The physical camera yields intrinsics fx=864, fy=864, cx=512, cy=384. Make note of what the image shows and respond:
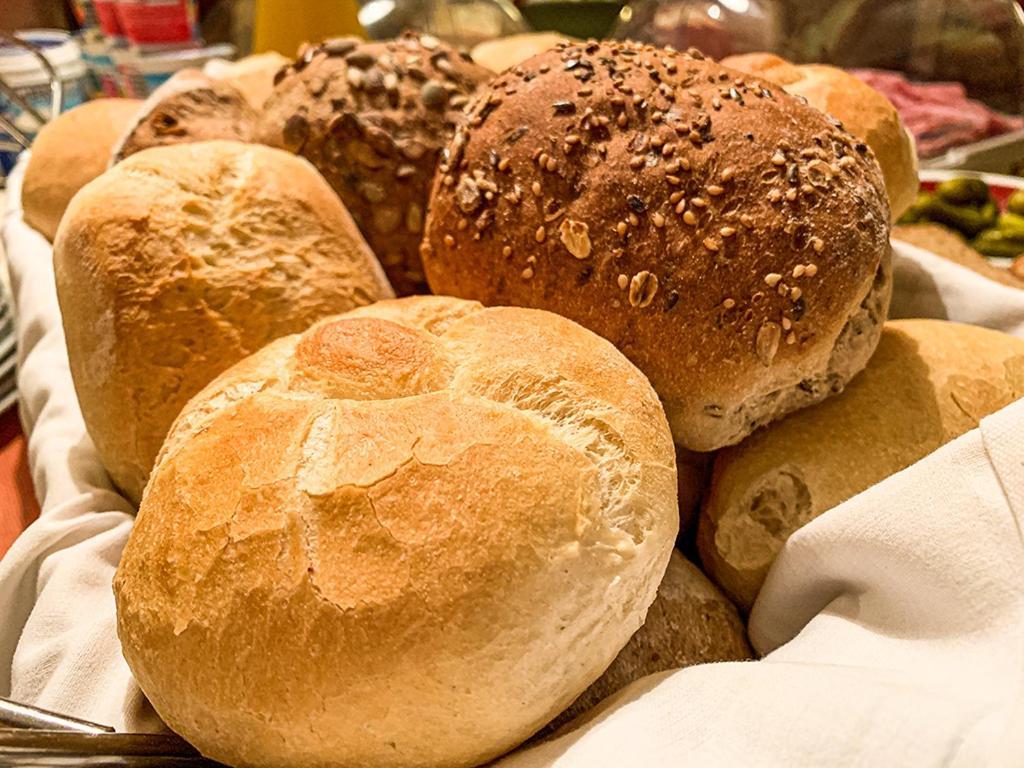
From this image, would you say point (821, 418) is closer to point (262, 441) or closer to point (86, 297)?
point (262, 441)

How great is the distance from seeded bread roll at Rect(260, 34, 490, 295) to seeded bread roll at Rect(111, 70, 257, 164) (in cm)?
11

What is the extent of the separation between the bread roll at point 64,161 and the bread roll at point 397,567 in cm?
104

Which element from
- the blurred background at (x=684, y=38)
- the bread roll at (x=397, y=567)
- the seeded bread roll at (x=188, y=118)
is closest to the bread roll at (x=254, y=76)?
the seeded bread roll at (x=188, y=118)

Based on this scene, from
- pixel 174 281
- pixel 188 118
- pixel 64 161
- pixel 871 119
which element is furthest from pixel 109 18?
pixel 871 119

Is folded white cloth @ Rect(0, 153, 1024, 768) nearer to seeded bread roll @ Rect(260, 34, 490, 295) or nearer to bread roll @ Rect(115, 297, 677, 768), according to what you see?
bread roll @ Rect(115, 297, 677, 768)

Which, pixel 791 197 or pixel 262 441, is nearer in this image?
pixel 262 441

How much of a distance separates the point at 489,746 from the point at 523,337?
1.20 feet

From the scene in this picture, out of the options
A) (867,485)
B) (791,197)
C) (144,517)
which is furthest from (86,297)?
(867,485)

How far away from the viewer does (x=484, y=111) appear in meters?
1.05

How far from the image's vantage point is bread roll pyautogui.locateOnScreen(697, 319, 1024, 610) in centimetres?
92

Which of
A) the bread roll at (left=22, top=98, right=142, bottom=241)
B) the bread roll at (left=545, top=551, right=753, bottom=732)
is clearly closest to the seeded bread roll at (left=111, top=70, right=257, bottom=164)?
the bread roll at (left=22, top=98, right=142, bottom=241)

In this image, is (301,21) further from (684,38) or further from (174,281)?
(174,281)

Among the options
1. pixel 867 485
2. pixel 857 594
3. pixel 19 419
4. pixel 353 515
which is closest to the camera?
pixel 353 515

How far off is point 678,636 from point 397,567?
36 centimetres
